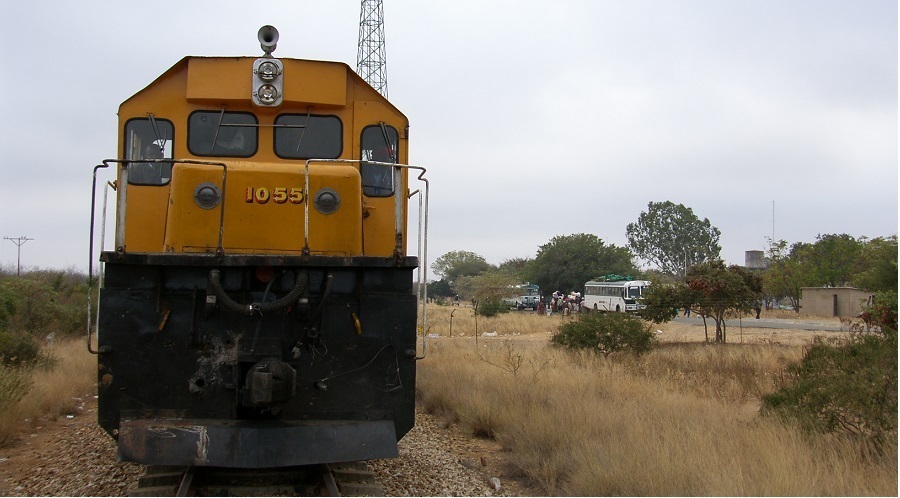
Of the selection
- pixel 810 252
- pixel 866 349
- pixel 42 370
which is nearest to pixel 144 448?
pixel 866 349

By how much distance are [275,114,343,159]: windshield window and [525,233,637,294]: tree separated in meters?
59.0

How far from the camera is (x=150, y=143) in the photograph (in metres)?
6.62

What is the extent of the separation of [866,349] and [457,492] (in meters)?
5.05

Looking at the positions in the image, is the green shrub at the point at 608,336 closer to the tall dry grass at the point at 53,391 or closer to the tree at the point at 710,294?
the tree at the point at 710,294

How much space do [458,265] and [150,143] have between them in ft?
367

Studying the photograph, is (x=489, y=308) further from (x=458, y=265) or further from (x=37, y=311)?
(x=458, y=265)

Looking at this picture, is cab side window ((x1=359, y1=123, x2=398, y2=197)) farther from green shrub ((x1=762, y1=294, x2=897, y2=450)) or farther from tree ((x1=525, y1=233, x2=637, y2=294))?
tree ((x1=525, y1=233, x2=637, y2=294))

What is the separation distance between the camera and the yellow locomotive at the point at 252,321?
513 centimetres

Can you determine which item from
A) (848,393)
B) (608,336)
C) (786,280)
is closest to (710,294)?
(608,336)

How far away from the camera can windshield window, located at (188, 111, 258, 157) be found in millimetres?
6648

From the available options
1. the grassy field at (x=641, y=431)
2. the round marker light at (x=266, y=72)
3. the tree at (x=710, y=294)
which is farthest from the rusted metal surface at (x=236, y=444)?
the tree at (x=710, y=294)

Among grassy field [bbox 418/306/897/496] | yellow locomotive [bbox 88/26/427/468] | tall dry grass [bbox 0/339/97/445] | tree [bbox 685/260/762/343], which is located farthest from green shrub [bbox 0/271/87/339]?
tree [bbox 685/260/762/343]

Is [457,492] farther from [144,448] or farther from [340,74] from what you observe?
[340,74]

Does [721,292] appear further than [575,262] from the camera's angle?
No
